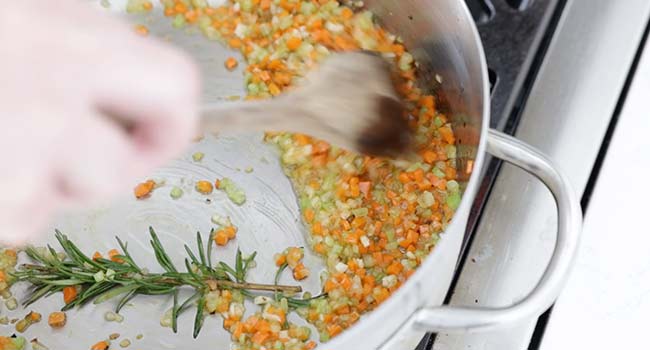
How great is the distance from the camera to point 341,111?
3.21 ft

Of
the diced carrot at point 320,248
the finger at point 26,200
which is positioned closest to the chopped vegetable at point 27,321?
the diced carrot at point 320,248

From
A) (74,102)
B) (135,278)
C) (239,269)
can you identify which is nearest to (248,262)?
(239,269)

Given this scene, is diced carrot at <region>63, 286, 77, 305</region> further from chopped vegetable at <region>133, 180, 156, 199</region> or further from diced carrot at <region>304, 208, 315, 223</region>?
diced carrot at <region>304, 208, 315, 223</region>

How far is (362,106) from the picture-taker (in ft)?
3.22

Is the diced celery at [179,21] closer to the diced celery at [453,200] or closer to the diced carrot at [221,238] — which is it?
the diced carrot at [221,238]

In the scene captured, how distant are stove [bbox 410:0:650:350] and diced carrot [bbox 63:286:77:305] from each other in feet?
1.33

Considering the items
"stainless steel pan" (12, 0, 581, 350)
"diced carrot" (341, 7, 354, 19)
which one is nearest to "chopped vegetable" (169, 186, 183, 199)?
"stainless steel pan" (12, 0, 581, 350)

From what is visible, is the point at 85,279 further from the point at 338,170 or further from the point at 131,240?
the point at 338,170

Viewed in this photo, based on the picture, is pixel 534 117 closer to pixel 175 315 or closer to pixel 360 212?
pixel 360 212

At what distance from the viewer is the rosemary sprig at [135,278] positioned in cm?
98

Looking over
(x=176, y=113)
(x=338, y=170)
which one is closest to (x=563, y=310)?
(x=338, y=170)

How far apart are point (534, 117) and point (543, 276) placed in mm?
299

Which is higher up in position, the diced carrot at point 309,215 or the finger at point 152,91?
the finger at point 152,91

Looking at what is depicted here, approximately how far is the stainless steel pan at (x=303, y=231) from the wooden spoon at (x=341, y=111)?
3.3 inches
